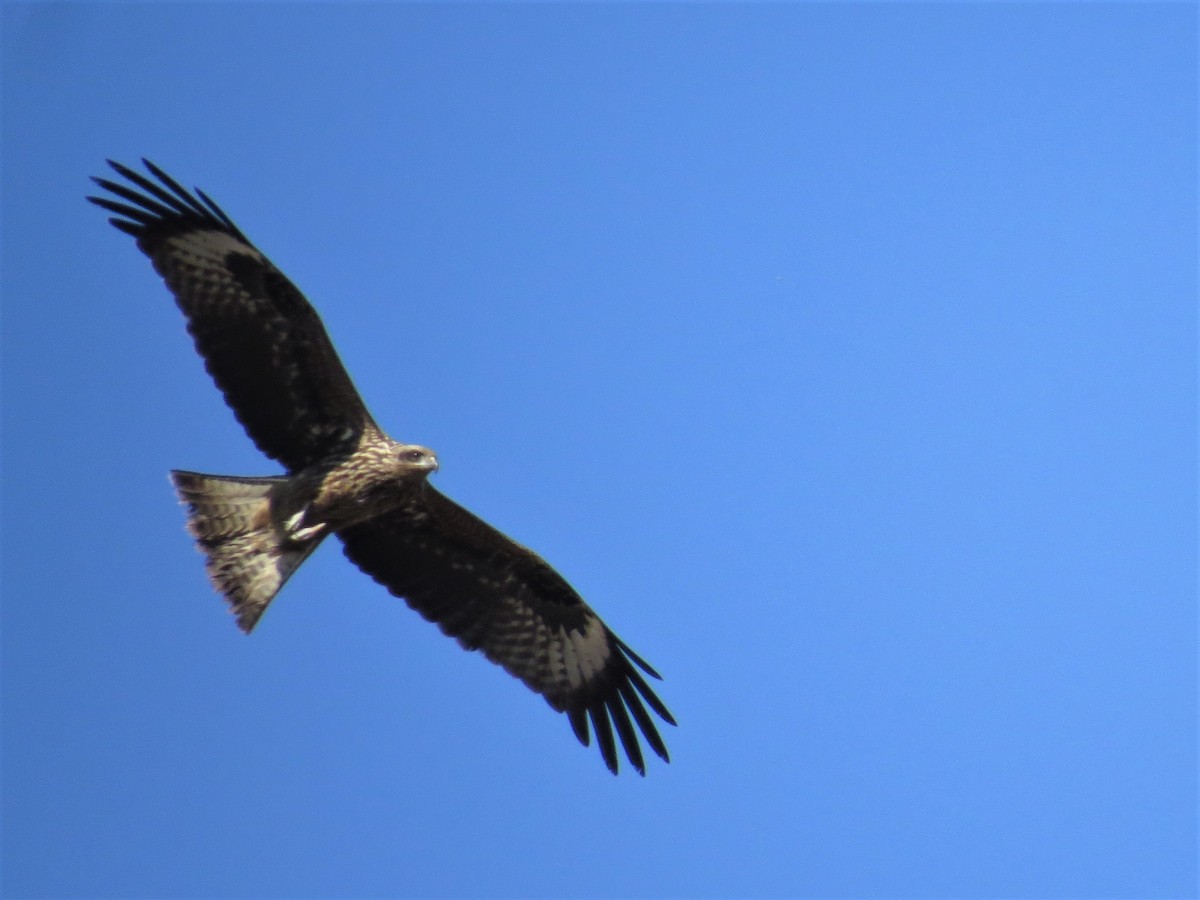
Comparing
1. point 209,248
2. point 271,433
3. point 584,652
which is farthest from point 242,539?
point 584,652

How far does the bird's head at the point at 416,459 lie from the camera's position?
32.0 ft

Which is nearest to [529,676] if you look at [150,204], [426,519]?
[426,519]

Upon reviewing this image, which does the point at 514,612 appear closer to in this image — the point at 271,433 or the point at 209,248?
the point at 271,433

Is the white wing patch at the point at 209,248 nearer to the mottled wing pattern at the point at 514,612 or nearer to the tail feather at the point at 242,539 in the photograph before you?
the tail feather at the point at 242,539

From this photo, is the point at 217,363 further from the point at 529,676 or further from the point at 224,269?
the point at 529,676

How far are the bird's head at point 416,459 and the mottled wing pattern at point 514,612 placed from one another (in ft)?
1.60

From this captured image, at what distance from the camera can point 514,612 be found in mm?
10695

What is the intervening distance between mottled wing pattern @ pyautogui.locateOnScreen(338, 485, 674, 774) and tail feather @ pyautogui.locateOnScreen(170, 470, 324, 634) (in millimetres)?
641

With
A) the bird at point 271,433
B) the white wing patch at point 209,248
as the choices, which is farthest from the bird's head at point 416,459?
the white wing patch at point 209,248

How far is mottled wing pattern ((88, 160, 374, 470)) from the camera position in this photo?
964 cm

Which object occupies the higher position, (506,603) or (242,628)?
(506,603)

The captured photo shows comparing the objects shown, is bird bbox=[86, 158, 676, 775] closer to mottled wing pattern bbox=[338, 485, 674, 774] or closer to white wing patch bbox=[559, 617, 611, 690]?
mottled wing pattern bbox=[338, 485, 674, 774]

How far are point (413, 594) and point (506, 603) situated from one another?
1.91 feet

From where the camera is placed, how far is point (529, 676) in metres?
10.7
